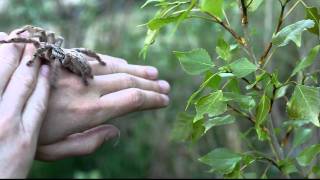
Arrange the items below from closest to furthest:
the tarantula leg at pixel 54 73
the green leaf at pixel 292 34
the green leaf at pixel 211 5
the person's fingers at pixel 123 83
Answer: the green leaf at pixel 211 5, the green leaf at pixel 292 34, the tarantula leg at pixel 54 73, the person's fingers at pixel 123 83

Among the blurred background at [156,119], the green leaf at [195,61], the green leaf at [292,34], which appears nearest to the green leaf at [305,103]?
the green leaf at [292,34]

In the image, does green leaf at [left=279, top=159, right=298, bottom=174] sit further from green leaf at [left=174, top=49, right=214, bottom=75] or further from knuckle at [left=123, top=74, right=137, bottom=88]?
knuckle at [left=123, top=74, right=137, bottom=88]

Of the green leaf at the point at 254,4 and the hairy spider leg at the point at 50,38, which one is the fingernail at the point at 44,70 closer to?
the hairy spider leg at the point at 50,38

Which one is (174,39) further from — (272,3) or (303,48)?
(303,48)

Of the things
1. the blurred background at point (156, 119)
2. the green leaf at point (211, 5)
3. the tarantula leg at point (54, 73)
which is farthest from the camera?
the blurred background at point (156, 119)

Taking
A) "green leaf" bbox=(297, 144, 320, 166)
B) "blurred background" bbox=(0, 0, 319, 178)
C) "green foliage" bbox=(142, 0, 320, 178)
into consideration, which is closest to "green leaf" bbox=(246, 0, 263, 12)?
"green foliage" bbox=(142, 0, 320, 178)

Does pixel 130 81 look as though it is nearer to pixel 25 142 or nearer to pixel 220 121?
pixel 220 121
